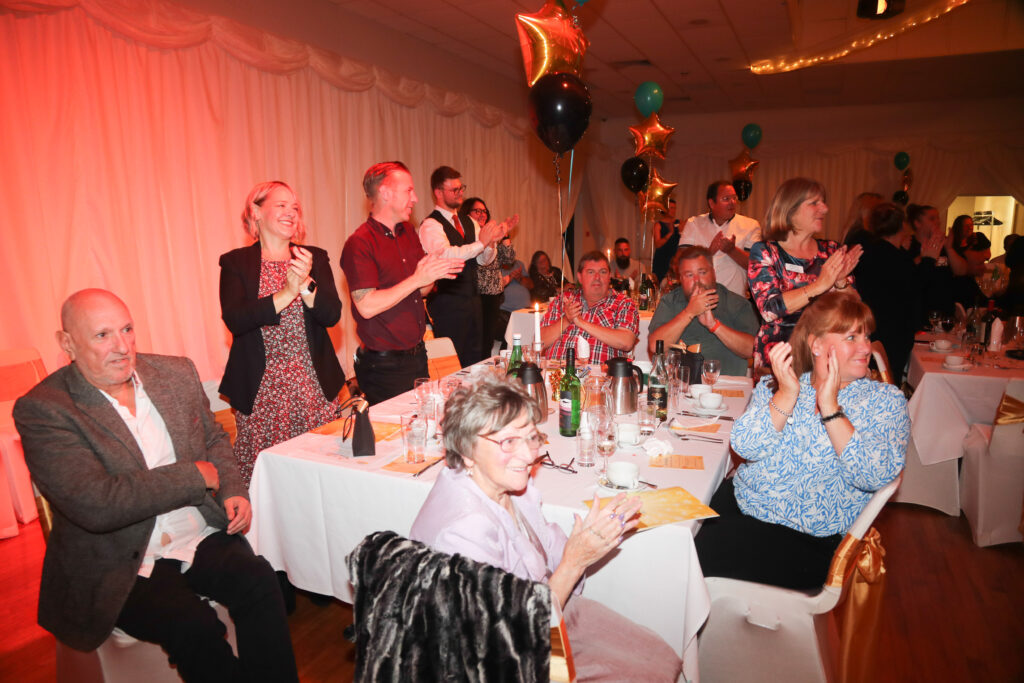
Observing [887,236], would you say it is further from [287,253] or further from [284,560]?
[284,560]

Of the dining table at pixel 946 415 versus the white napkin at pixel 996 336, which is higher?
the white napkin at pixel 996 336

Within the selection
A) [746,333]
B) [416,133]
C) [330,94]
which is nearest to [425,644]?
[746,333]

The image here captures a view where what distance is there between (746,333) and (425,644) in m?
2.96

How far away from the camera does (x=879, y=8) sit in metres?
4.26

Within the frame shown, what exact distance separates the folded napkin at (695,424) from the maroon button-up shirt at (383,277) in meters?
1.40

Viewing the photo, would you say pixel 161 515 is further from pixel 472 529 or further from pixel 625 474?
→ pixel 625 474

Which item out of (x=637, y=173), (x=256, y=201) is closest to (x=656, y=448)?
(x=256, y=201)

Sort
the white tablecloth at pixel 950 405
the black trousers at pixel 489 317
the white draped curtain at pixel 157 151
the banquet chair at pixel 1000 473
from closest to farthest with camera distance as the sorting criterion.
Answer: the banquet chair at pixel 1000 473 < the white tablecloth at pixel 950 405 < the white draped curtain at pixel 157 151 < the black trousers at pixel 489 317

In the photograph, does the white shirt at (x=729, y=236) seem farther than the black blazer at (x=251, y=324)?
Yes

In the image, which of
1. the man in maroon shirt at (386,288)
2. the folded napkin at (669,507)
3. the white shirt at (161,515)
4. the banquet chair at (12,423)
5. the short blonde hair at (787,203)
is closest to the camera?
the folded napkin at (669,507)

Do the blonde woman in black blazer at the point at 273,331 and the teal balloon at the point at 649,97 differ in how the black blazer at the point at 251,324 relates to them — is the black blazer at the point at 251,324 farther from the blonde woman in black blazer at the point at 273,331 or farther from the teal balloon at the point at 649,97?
the teal balloon at the point at 649,97

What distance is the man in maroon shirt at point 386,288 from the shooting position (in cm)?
295

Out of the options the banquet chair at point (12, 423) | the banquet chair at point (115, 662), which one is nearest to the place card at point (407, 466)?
the banquet chair at point (115, 662)

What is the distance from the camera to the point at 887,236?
4371 mm
